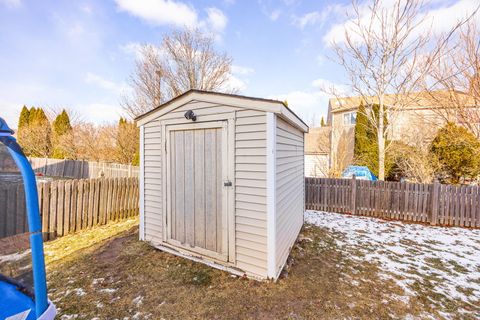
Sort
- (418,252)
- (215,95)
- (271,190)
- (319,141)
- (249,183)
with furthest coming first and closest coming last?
(319,141) → (418,252) → (215,95) → (249,183) → (271,190)

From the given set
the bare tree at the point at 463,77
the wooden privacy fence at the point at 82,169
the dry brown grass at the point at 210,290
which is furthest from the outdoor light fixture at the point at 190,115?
the wooden privacy fence at the point at 82,169

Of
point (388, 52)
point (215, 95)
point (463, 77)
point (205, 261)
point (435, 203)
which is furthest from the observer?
point (388, 52)

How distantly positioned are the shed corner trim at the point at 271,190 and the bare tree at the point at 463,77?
6.54 m

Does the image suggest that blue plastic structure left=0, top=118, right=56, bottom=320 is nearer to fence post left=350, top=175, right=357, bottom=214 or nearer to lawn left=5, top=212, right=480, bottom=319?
lawn left=5, top=212, right=480, bottom=319

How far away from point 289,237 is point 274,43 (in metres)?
9.60

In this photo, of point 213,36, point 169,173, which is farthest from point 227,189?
point 213,36

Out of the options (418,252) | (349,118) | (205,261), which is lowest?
(418,252)

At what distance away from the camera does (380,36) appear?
9891 mm

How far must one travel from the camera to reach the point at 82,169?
585 inches

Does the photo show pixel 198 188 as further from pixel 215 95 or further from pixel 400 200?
pixel 400 200

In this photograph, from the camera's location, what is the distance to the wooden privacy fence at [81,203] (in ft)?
16.4

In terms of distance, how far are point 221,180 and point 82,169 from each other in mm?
14968

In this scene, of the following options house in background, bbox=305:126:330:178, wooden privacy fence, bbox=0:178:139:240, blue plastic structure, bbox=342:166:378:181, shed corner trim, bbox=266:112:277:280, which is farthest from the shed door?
house in background, bbox=305:126:330:178

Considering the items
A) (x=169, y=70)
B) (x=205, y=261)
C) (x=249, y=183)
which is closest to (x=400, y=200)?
(x=249, y=183)
